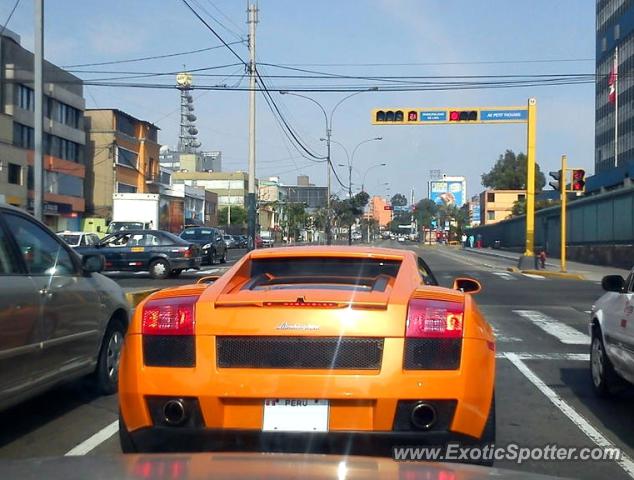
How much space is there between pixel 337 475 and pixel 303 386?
0.86m

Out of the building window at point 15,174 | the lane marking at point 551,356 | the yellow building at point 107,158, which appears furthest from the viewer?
the yellow building at point 107,158

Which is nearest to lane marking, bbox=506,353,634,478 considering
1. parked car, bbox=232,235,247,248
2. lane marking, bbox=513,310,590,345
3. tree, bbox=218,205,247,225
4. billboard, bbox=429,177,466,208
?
lane marking, bbox=513,310,590,345

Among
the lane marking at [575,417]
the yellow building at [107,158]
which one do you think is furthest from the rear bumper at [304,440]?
the yellow building at [107,158]

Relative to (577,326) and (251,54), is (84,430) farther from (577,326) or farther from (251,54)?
(251,54)

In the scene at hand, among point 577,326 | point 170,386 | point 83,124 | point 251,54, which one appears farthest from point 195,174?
point 170,386

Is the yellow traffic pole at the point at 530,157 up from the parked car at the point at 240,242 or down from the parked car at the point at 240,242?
up

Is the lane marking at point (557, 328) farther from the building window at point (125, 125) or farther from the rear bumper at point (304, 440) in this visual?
the building window at point (125, 125)

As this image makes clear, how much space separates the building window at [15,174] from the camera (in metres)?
47.1

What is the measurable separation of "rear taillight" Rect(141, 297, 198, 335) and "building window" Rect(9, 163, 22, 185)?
4547 cm

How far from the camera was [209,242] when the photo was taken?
111 feet

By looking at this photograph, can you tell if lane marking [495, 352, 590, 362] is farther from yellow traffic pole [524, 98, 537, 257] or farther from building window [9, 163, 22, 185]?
building window [9, 163, 22, 185]

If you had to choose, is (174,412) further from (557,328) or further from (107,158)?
(107,158)

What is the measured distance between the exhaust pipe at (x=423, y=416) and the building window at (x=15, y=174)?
152 ft

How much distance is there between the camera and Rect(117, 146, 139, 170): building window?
66125mm
